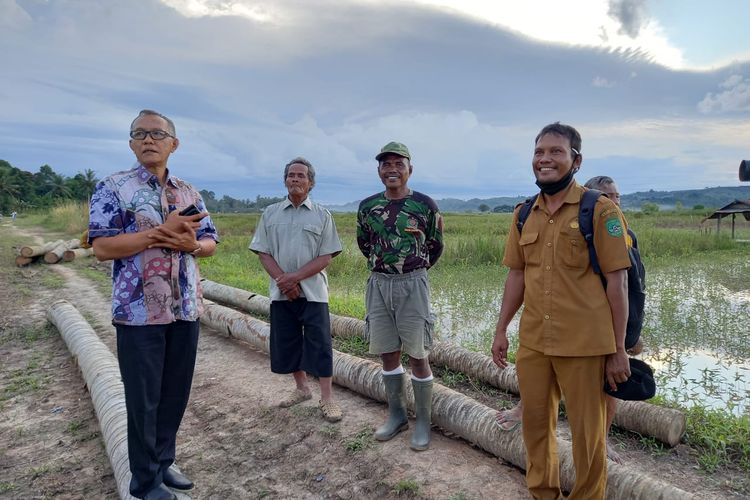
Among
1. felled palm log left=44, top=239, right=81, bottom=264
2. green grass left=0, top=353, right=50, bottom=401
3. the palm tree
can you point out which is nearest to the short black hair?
green grass left=0, top=353, right=50, bottom=401

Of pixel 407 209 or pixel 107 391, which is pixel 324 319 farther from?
pixel 107 391

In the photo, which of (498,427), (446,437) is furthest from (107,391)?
(498,427)

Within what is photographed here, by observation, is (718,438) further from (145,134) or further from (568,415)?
(145,134)

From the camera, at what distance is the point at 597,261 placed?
212 cm

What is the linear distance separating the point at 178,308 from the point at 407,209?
1498 mm

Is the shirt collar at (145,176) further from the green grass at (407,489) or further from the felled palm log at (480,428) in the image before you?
the felled palm log at (480,428)

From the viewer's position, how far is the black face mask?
2219mm

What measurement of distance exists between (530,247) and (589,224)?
319mm

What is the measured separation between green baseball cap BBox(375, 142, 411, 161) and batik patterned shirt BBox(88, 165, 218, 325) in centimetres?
131

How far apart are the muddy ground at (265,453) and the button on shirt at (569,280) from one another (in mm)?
1059

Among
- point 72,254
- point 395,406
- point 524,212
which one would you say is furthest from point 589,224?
point 72,254

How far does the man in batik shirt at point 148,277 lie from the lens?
91.0 inches

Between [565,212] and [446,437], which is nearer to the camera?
[565,212]

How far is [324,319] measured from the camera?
141 inches
